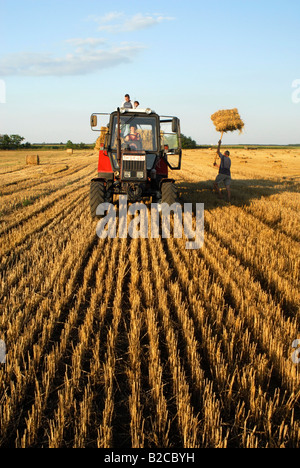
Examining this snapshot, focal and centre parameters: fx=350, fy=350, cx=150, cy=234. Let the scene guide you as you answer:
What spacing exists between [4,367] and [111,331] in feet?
3.10

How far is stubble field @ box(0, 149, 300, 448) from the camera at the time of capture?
7.20ft

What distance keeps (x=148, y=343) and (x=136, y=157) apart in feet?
16.6

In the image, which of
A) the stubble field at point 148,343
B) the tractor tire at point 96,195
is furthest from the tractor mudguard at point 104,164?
the stubble field at point 148,343

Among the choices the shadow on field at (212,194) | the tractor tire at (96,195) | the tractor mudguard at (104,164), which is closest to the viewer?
the tractor tire at (96,195)

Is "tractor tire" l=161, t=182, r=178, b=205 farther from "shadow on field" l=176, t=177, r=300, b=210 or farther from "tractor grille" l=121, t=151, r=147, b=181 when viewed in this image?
"shadow on field" l=176, t=177, r=300, b=210

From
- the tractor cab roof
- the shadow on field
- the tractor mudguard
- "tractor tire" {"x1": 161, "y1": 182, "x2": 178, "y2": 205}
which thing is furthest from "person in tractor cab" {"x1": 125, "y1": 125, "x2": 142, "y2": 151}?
the shadow on field

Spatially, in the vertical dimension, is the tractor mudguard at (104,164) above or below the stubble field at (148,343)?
above

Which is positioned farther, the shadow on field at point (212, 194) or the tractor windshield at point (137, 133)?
the shadow on field at point (212, 194)

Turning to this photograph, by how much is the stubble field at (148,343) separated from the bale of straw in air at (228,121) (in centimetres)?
1970

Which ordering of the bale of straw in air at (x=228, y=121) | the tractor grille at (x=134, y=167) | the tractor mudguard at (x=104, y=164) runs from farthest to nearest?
the bale of straw in air at (x=228, y=121) < the tractor mudguard at (x=104, y=164) < the tractor grille at (x=134, y=167)

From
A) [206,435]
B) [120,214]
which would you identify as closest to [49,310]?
[206,435]

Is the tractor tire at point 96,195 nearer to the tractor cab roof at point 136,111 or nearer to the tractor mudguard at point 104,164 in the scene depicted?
the tractor mudguard at point 104,164

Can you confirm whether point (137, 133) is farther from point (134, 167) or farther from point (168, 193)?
point (168, 193)

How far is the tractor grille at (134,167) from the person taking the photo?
7488 millimetres
